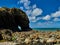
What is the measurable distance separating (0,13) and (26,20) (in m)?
10.8

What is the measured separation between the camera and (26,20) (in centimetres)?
6769

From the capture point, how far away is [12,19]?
64.5 m

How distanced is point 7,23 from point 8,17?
1.56 metres

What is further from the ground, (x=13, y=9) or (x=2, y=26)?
(x=13, y=9)

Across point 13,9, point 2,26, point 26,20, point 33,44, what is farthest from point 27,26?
point 33,44

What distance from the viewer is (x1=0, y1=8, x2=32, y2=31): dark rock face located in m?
60.2

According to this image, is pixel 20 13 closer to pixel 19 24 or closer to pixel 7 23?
pixel 19 24

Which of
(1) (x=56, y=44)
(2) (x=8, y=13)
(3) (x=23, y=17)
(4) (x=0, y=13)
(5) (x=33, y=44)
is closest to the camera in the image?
(5) (x=33, y=44)

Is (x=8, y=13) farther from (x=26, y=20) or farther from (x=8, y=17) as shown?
(x=26, y=20)

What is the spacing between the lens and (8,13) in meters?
62.7

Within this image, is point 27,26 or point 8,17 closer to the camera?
point 8,17

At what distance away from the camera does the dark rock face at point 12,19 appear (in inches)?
2372

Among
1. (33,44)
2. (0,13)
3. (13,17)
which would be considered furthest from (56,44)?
(13,17)

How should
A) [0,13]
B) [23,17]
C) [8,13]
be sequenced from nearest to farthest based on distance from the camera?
[0,13], [8,13], [23,17]
